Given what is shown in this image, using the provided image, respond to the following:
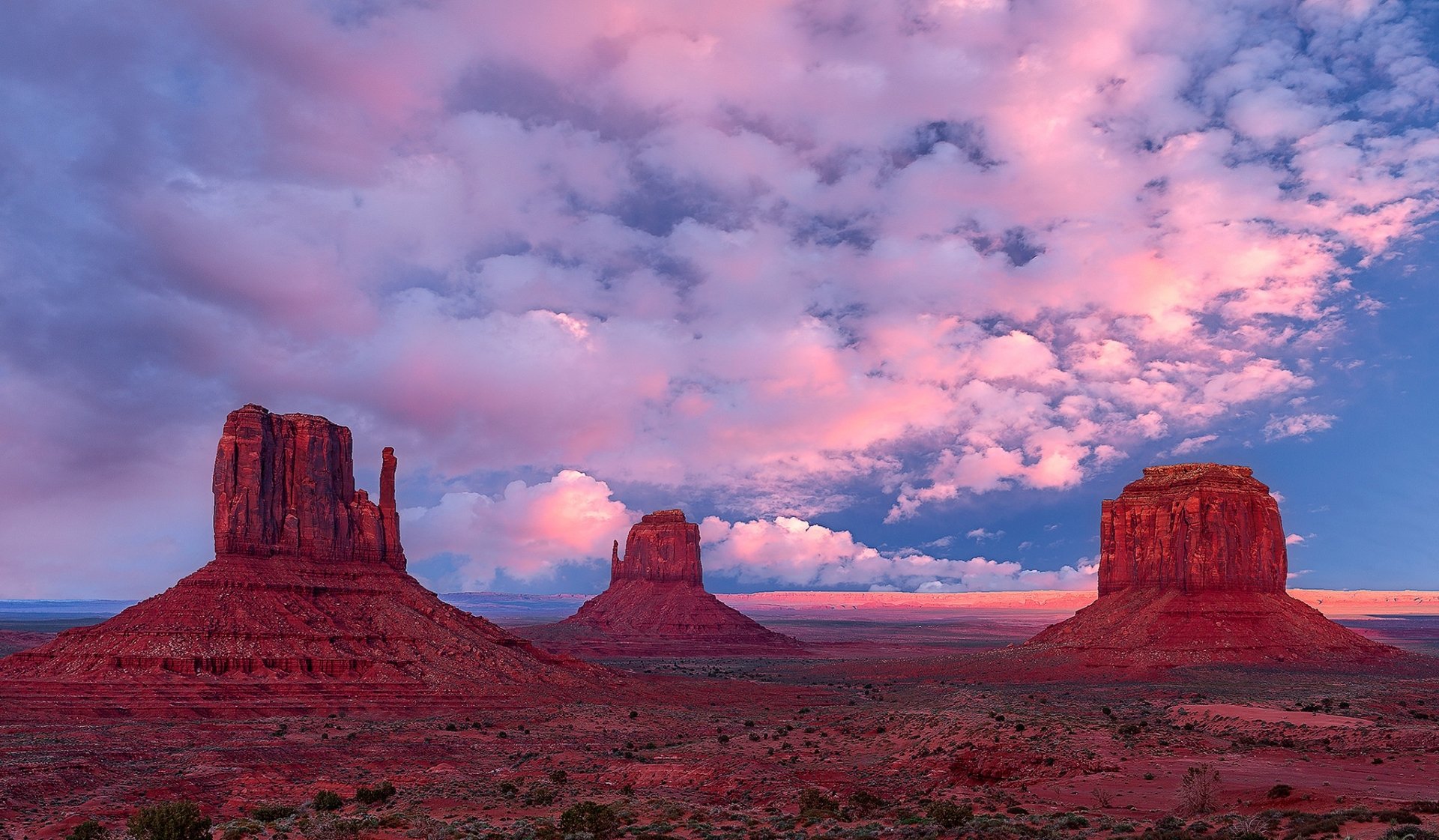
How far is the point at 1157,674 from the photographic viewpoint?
89.6m

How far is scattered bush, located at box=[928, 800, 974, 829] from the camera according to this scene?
26812mm

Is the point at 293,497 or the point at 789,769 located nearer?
the point at 789,769

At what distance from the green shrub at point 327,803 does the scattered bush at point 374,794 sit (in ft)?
2.46

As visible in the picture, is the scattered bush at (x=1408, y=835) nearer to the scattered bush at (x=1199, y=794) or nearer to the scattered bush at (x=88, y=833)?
the scattered bush at (x=1199, y=794)

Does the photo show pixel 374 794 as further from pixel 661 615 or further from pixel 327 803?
pixel 661 615

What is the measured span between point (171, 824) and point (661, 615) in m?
147

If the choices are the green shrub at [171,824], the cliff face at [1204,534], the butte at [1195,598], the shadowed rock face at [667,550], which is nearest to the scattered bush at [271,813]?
the green shrub at [171,824]

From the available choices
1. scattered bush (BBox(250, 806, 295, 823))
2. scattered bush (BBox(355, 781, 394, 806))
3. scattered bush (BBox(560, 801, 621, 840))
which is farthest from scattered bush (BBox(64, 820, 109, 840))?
scattered bush (BBox(560, 801, 621, 840))

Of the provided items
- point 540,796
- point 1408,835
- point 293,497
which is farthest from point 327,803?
point 293,497

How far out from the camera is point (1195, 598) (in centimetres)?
10600

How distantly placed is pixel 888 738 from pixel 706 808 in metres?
19.4

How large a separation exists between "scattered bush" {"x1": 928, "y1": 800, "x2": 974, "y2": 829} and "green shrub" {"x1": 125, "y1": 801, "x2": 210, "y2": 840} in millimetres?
20344

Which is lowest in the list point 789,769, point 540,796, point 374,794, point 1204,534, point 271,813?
point 789,769

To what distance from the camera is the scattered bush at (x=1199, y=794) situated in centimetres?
2795
